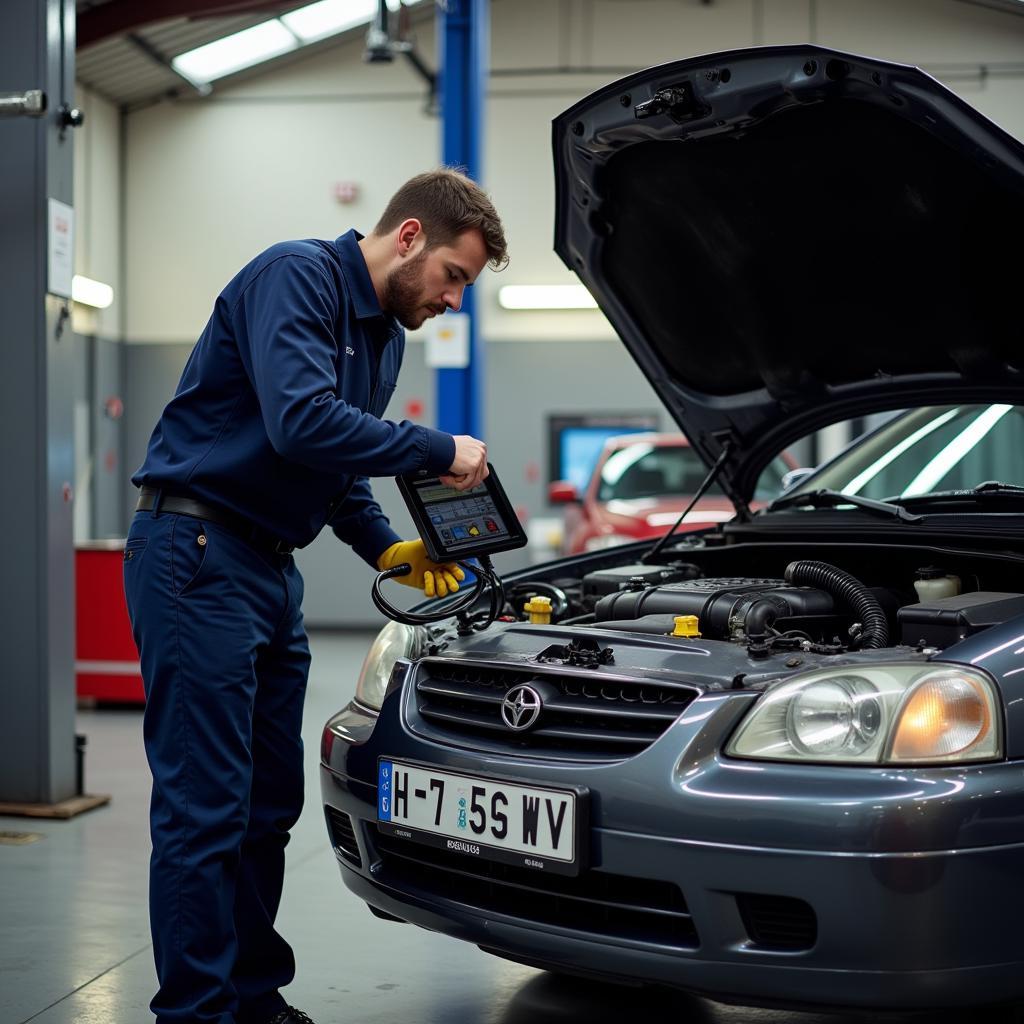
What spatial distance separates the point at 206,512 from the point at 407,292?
512 mm

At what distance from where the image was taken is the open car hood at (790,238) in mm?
2381

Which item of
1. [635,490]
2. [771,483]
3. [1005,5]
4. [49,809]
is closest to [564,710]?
[49,809]

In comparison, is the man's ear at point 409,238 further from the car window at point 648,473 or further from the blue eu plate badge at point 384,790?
the car window at point 648,473

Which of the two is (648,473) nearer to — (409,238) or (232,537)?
(409,238)

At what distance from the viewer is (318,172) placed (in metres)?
11.9

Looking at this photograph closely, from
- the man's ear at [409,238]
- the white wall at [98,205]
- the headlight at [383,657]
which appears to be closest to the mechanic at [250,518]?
the man's ear at [409,238]

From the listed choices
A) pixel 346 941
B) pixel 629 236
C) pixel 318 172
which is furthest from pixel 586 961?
pixel 318 172

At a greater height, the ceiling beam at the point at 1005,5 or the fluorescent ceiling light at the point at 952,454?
the ceiling beam at the point at 1005,5

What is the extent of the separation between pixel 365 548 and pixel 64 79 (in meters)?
2.57

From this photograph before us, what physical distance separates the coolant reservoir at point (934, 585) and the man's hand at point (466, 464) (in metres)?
0.87

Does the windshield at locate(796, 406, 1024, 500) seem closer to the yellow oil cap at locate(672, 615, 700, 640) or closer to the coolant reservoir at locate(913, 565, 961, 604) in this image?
the coolant reservoir at locate(913, 565, 961, 604)

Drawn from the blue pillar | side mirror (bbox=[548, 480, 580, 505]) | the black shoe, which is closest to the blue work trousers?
the black shoe

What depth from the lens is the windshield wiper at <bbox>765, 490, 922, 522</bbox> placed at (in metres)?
2.83

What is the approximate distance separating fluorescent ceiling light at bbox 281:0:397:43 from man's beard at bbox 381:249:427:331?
9.74 metres
